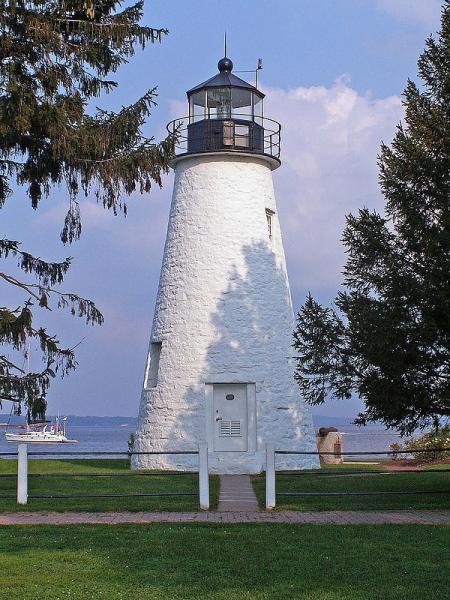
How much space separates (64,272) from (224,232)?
7645 millimetres

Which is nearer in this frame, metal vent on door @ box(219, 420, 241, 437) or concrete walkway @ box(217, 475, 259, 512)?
concrete walkway @ box(217, 475, 259, 512)

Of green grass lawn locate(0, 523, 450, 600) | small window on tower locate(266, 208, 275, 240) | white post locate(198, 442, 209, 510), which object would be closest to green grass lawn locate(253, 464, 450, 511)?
white post locate(198, 442, 209, 510)

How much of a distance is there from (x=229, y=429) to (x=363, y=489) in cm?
535

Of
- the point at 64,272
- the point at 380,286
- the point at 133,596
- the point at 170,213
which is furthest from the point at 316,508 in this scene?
the point at 170,213

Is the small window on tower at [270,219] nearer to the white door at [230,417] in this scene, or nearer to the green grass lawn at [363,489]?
the white door at [230,417]

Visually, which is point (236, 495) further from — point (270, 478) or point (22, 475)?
point (22, 475)

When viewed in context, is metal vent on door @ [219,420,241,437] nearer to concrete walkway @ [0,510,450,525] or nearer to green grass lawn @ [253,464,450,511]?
green grass lawn @ [253,464,450,511]

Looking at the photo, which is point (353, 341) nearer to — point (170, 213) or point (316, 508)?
point (316, 508)

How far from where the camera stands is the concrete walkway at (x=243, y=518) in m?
13.3

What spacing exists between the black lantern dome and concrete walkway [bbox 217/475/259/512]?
8.37m

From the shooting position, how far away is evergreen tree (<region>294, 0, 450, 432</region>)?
14.5 meters

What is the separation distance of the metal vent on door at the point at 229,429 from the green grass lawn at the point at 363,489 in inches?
54.4

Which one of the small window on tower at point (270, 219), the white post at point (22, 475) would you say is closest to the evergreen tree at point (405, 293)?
the white post at point (22, 475)

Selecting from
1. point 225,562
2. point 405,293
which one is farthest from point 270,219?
point 225,562
